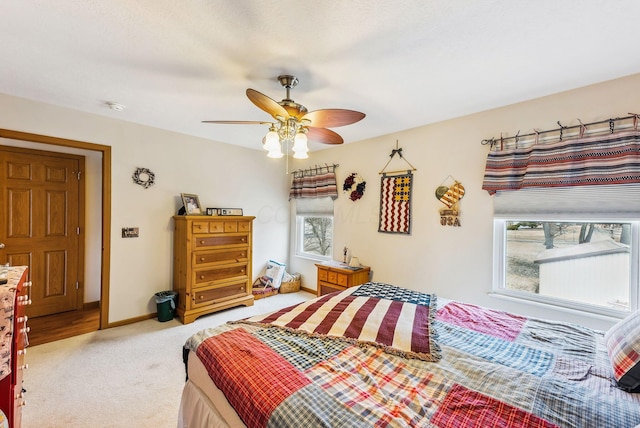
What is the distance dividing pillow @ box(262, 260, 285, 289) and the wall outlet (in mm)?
1944

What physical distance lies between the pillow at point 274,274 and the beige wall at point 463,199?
4.34 ft

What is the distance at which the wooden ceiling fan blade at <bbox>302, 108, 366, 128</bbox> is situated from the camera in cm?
193

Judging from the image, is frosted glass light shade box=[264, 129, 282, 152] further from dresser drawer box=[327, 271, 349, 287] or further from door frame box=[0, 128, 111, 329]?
door frame box=[0, 128, 111, 329]

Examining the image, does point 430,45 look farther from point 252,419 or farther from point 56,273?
point 56,273

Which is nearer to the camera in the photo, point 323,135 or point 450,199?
point 323,135

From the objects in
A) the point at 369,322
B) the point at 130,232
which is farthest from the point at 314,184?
the point at 369,322

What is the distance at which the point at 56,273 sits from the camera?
3.56 metres

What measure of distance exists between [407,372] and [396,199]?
2.47m

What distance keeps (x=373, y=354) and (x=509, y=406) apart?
554mm

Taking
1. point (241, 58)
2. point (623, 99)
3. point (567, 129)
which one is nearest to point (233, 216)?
point (241, 58)

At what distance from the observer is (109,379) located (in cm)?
219

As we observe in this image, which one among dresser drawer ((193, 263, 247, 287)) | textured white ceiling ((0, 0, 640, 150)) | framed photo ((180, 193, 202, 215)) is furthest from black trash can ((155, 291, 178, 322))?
textured white ceiling ((0, 0, 640, 150))

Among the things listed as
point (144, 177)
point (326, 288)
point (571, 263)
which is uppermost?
point (144, 177)

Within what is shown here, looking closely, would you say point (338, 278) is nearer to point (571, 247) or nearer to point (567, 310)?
point (567, 310)
